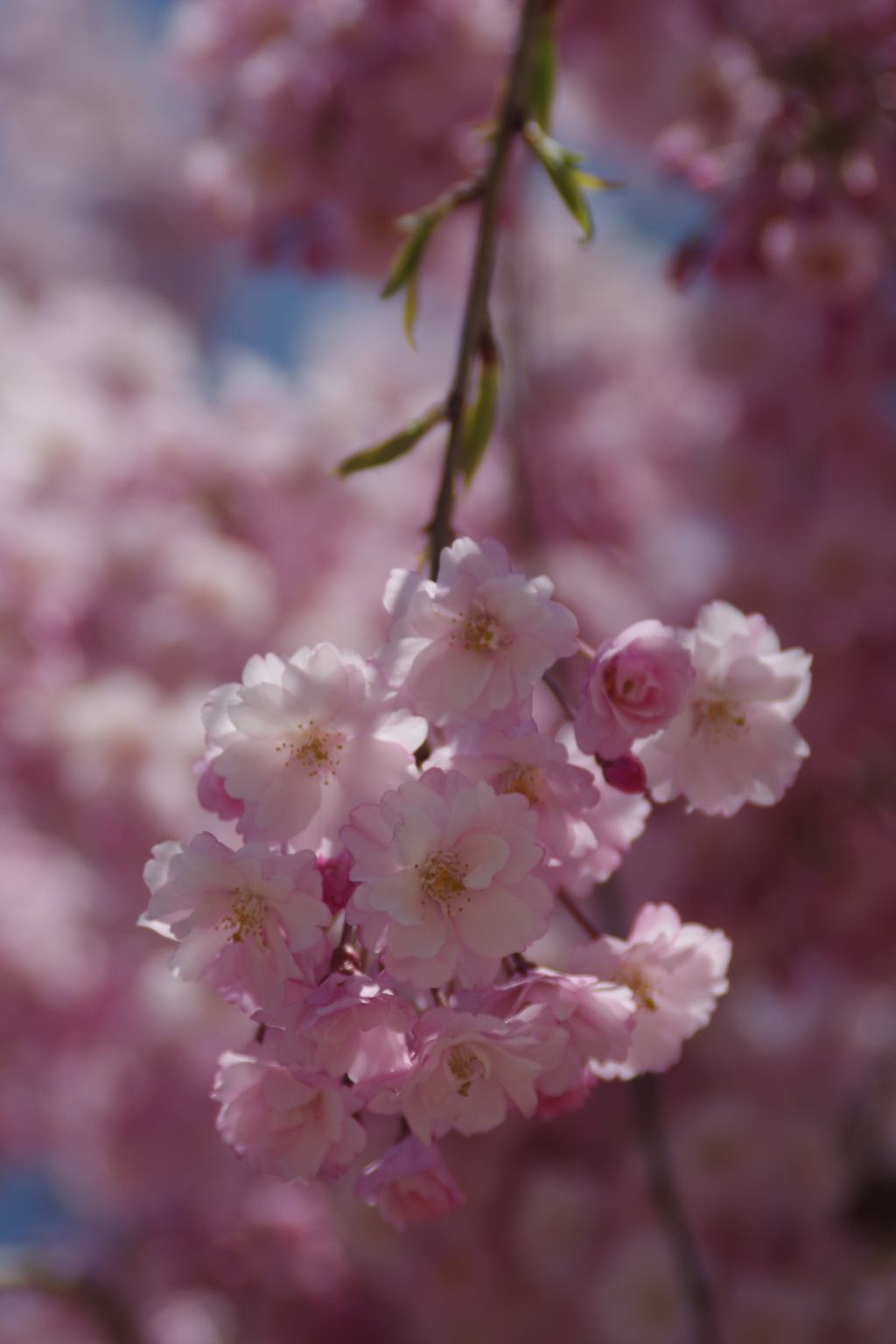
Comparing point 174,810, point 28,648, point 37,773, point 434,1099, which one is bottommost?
point 434,1099

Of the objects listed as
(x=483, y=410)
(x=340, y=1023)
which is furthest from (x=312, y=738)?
(x=483, y=410)

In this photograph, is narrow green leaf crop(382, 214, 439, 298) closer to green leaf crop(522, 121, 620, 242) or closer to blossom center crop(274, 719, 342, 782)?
green leaf crop(522, 121, 620, 242)

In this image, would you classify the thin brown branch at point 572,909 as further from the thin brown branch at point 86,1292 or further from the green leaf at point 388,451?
the thin brown branch at point 86,1292

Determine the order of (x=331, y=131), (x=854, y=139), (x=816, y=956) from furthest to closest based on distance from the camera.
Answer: (x=816, y=956) → (x=331, y=131) → (x=854, y=139)

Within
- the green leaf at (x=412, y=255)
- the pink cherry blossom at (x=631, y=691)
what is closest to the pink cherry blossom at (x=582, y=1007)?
the pink cherry blossom at (x=631, y=691)

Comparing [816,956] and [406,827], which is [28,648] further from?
[406,827]

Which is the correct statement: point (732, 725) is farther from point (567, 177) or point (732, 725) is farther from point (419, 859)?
point (567, 177)

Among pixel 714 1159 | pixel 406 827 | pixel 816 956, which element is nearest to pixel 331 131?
pixel 406 827
